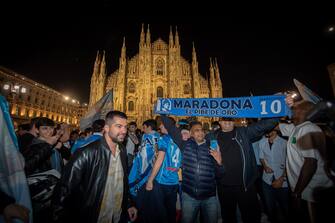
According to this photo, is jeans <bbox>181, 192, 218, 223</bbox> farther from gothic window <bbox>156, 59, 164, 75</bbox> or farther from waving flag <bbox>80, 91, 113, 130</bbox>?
gothic window <bbox>156, 59, 164, 75</bbox>

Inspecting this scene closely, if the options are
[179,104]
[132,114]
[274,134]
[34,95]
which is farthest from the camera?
[34,95]

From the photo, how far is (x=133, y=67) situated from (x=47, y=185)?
98.4ft

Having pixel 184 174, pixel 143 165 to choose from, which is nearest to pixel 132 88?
pixel 143 165

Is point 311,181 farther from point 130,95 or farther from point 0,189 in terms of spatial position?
point 130,95

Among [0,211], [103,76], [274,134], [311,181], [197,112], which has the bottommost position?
[311,181]

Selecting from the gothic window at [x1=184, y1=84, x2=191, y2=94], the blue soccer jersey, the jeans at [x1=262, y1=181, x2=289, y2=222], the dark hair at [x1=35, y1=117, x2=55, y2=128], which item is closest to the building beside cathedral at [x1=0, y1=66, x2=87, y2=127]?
the gothic window at [x1=184, y1=84, x2=191, y2=94]

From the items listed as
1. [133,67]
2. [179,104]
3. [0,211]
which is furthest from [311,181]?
[133,67]

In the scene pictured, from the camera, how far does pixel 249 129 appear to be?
2990 millimetres

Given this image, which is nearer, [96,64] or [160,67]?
[96,64]

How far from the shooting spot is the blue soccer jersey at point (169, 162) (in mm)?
2803

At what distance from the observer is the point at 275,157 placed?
10.9 ft

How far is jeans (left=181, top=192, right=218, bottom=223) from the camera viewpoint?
8.29 ft

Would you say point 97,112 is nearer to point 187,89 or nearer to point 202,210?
point 202,210

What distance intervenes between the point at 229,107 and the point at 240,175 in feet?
5.86
